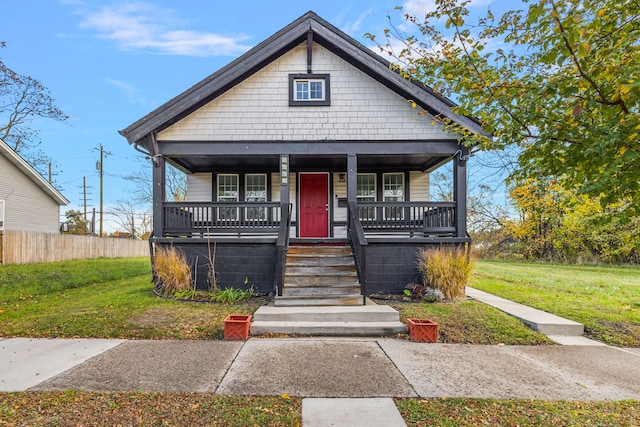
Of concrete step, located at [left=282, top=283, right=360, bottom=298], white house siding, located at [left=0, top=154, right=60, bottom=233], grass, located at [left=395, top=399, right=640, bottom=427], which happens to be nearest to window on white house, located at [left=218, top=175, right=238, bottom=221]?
concrete step, located at [left=282, top=283, right=360, bottom=298]

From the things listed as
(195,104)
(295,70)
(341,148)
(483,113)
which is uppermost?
(295,70)

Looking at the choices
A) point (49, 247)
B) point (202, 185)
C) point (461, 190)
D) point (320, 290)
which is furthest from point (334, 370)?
point (49, 247)

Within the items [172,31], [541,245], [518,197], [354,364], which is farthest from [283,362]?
[541,245]

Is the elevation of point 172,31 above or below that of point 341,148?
above

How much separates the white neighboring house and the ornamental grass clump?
20962 millimetres

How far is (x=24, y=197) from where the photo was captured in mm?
18969

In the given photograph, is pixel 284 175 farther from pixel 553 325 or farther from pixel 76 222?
pixel 76 222

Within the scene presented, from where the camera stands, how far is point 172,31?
1449cm

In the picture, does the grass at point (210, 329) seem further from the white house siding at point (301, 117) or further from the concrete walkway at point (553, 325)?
the white house siding at point (301, 117)

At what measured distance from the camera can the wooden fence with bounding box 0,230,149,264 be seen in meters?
13.0

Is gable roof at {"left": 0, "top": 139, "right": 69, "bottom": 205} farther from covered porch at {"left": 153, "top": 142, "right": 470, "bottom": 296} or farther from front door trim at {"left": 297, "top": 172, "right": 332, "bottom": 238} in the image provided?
front door trim at {"left": 297, "top": 172, "right": 332, "bottom": 238}

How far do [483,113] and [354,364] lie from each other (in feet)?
11.2

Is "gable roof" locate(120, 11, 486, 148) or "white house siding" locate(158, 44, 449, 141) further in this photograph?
"white house siding" locate(158, 44, 449, 141)

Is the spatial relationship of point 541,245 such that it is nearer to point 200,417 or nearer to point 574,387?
point 574,387
